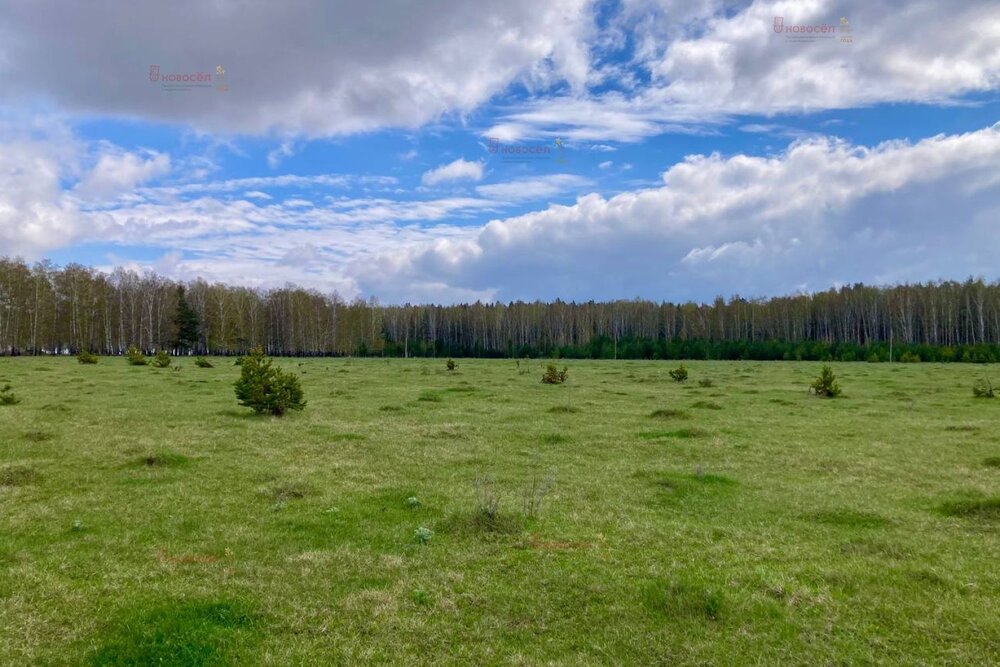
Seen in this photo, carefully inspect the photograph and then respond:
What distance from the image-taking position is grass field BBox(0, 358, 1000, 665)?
7.85 m

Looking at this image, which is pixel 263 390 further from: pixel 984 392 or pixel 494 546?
pixel 984 392

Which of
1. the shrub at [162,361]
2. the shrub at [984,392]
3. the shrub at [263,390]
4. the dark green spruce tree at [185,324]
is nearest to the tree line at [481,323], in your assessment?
the dark green spruce tree at [185,324]

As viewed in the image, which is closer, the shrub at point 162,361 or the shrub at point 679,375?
the shrub at point 679,375

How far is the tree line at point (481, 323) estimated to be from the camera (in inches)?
4205

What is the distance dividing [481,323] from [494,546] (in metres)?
164

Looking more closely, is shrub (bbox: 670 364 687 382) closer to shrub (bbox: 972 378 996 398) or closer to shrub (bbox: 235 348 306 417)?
shrub (bbox: 972 378 996 398)

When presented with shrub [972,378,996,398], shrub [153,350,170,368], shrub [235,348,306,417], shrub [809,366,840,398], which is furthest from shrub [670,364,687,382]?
shrub [153,350,170,368]

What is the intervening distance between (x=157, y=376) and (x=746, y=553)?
1978 inches

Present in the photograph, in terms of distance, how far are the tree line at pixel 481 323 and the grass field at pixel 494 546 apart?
316 feet

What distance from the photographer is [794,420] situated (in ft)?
94.6

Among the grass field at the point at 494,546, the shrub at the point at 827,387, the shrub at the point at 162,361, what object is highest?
the shrub at the point at 162,361

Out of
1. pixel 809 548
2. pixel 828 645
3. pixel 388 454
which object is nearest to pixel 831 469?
pixel 809 548

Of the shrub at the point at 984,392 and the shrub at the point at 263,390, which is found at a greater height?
the shrub at the point at 263,390

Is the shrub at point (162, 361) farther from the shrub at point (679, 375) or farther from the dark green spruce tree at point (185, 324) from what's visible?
the dark green spruce tree at point (185, 324)
